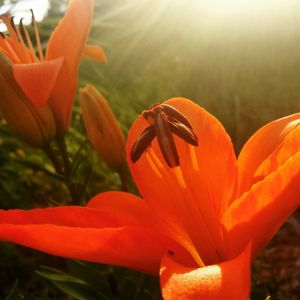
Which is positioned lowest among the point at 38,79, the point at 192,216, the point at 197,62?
the point at 197,62

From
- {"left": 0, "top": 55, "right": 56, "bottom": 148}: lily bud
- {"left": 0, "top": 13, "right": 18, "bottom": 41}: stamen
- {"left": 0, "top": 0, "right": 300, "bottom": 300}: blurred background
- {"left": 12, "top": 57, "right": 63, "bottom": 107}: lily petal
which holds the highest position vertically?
{"left": 0, "top": 13, "right": 18, "bottom": 41}: stamen

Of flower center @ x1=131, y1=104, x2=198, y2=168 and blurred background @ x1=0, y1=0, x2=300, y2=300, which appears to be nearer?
flower center @ x1=131, y1=104, x2=198, y2=168

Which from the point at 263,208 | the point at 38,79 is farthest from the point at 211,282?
the point at 38,79

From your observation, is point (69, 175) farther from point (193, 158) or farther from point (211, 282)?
point (211, 282)

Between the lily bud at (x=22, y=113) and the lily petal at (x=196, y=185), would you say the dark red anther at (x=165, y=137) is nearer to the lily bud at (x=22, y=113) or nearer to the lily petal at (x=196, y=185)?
the lily petal at (x=196, y=185)

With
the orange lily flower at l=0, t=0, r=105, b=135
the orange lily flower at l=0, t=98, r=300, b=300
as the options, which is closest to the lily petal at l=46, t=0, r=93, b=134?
the orange lily flower at l=0, t=0, r=105, b=135

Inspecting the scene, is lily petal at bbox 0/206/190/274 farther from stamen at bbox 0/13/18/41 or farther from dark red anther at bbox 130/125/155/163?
stamen at bbox 0/13/18/41

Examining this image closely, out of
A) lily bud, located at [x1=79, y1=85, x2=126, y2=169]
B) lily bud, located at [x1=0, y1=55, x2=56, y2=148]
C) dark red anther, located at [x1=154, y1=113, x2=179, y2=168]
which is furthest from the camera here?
lily bud, located at [x1=79, y1=85, x2=126, y2=169]
